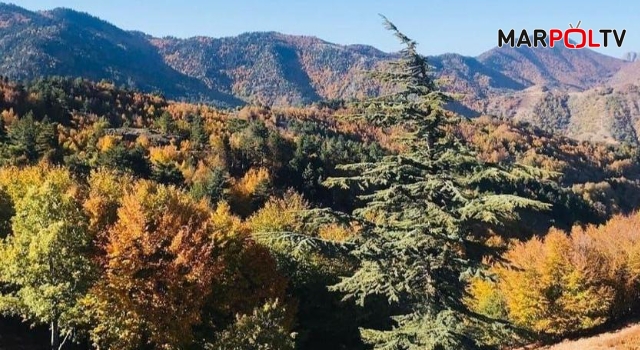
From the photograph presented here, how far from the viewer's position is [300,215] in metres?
13.3

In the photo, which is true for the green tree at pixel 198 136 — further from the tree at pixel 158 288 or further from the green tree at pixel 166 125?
the tree at pixel 158 288

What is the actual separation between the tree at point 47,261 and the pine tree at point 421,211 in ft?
64.8

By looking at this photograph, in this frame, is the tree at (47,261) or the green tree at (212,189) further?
the green tree at (212,189)

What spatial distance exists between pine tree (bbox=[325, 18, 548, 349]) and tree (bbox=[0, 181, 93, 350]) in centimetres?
1974

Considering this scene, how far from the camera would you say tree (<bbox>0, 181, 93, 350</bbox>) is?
88.6 ft

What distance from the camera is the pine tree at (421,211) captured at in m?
12.7

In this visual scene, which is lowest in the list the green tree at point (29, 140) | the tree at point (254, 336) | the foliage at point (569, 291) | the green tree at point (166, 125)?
the foliage at point (569, 291)

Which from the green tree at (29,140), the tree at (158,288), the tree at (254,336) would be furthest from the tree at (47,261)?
the green tree at (29,140)

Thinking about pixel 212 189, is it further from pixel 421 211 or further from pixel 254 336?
pixel 421 211

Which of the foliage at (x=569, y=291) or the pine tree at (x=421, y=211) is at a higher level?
the pine tree at (x=421, y=211)

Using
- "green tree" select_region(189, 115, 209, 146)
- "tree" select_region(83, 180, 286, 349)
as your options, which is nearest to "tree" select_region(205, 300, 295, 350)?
"tree" select_region(83, 180, 286, 349)

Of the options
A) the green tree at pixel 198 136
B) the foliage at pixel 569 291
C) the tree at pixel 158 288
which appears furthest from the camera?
the green tree at pixel 198 136

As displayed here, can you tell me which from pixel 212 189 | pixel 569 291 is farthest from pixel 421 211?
pixel 212 189

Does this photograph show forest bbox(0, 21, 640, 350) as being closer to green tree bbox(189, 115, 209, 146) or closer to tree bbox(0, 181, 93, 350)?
tree bbox(0, 181, 93, 350)
